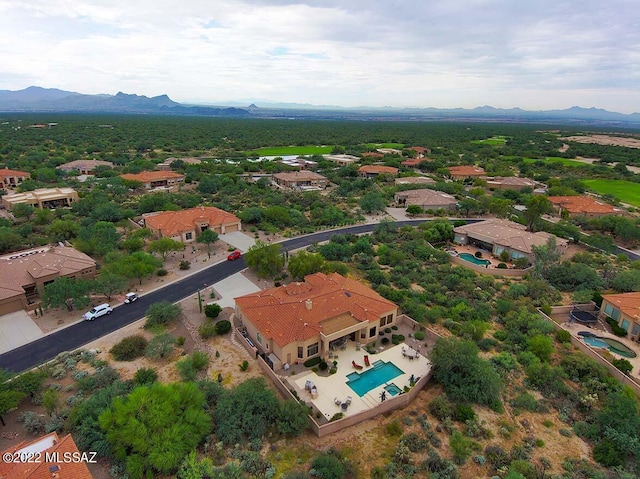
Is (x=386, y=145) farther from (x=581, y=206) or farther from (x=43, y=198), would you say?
(x=43, y=198)

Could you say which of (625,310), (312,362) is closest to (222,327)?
(312,362)

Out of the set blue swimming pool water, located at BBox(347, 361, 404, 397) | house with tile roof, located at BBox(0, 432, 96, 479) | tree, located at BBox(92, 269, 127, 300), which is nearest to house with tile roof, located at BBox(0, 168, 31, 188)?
tree, located at BBox(92, 269, 127, 300)

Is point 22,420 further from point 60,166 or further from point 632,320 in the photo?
point 60,166

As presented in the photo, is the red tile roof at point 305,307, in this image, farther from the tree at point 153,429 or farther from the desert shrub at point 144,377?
the tree at point 153,429

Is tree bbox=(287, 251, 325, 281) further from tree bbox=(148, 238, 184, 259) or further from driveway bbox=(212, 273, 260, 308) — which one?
tree bbox=(148, 238, 184, 259)

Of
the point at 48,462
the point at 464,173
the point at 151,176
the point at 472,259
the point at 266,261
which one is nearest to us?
the point at 48,462

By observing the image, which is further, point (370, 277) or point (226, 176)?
point (226, 176)

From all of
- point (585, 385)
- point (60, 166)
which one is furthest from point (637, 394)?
point (60, 166)
